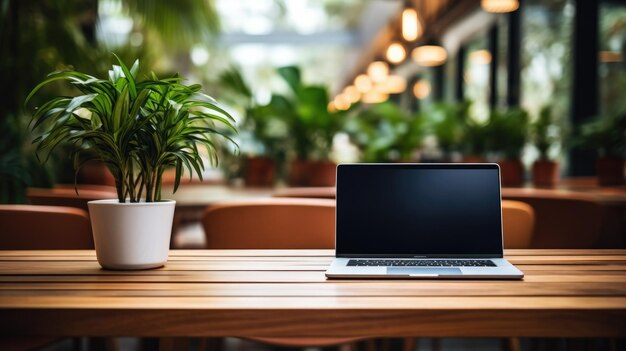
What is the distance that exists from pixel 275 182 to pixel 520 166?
4.92 ft

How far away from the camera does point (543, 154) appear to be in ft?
13.8

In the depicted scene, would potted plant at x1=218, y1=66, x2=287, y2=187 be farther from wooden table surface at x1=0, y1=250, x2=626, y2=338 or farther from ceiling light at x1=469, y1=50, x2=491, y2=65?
ceiling light at x1=469, y1=50, x2=491, y2=65

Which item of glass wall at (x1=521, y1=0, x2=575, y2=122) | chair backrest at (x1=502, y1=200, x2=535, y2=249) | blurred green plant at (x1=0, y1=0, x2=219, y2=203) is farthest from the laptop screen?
glass wall at (x1=521, y1=0, x2=575, y2=122)

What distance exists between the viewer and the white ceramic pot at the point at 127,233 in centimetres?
136

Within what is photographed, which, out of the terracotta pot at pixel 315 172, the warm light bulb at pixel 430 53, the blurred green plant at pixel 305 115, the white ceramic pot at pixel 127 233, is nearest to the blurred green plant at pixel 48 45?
the blurred green plant at pixel 305 115

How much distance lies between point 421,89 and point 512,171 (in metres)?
8.94

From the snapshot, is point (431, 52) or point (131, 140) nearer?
point (131, 140)

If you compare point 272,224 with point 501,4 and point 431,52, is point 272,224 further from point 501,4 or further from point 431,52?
point 431,52

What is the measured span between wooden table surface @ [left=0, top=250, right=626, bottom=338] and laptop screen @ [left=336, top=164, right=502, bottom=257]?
231 millimetres

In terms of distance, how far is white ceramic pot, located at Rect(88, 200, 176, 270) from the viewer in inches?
53.6

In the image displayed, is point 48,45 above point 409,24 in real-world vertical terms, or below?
below

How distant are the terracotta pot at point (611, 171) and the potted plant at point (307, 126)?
1514mm

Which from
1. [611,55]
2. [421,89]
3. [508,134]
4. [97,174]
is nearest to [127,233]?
[97,174]

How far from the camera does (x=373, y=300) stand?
43.3 inches
